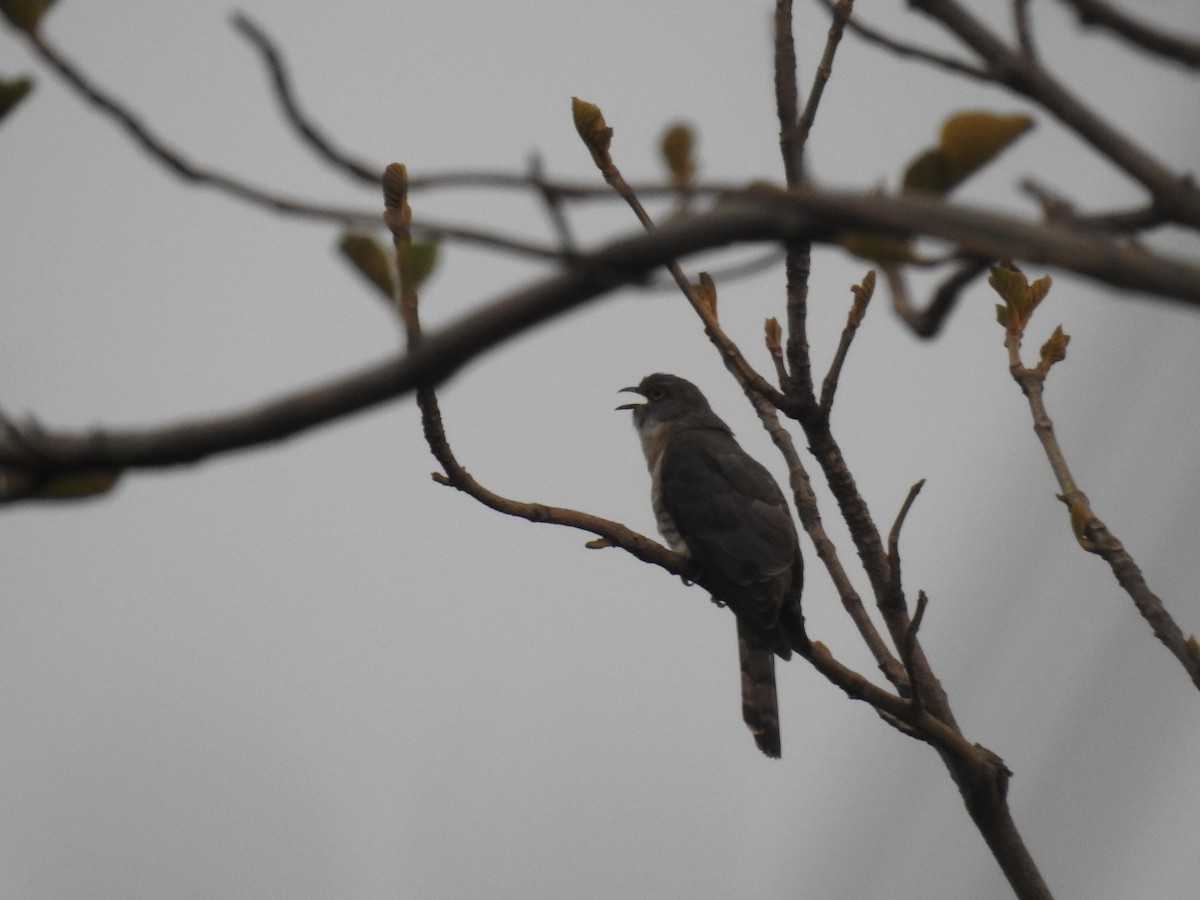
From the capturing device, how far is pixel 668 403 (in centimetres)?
825

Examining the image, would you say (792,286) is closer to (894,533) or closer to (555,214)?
(894,533)

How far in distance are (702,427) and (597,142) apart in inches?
198

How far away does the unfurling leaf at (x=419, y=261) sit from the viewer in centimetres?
207

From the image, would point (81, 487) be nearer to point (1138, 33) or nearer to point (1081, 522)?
point (1138, 33)

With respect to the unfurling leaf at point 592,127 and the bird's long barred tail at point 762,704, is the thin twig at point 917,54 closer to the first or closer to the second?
the unfurling leaf at point 592,127

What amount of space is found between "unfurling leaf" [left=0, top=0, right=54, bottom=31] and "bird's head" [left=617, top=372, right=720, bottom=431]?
636cm

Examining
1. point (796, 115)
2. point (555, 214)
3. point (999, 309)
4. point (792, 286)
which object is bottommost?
point (555, 214)

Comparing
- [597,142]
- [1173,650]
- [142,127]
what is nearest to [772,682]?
[1173,650]

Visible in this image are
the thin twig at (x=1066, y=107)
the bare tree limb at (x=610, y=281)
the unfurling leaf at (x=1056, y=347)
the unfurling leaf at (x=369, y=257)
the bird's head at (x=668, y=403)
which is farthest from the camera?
the bird's head at (x=668, y=403)

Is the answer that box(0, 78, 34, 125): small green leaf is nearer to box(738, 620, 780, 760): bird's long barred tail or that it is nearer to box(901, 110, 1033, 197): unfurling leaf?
box(901, 110, 1033, 197): unfurling leaf

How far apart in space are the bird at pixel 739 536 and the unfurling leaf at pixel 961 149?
380cm

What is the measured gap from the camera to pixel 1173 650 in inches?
126

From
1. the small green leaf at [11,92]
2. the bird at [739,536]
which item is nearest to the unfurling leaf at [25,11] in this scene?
the small green leaf at [11,92]

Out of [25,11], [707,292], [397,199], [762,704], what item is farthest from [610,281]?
[762,704]
